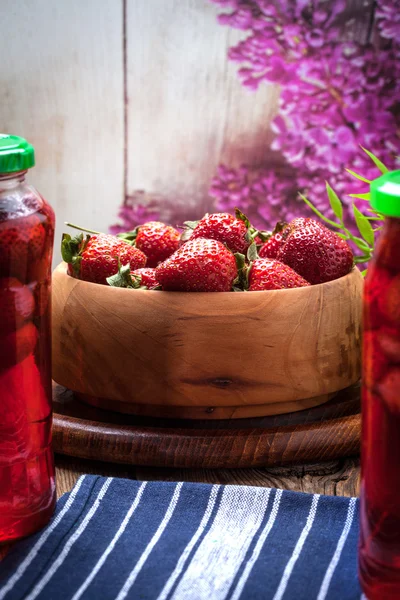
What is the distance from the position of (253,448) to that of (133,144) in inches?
68.5

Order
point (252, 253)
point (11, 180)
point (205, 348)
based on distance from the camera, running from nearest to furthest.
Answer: point (11, 180) → point (205, 348) → point (252, 253)

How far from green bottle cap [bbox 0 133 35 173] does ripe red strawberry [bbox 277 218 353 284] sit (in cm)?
41

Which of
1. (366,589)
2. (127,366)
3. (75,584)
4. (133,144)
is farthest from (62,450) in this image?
(133,144)

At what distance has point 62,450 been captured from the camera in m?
0.88

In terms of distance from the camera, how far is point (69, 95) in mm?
2404

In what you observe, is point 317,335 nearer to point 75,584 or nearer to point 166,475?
point 166,475

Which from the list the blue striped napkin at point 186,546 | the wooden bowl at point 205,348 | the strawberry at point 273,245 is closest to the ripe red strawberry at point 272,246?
the strawberry at point 273,245

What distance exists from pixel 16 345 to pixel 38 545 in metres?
0.18

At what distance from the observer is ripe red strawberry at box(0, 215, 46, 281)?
0.66 m

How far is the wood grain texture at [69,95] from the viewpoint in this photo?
233 centimetres

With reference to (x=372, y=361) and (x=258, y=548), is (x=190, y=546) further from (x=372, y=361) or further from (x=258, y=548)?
(x=372, y=361)

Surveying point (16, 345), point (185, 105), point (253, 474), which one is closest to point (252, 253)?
point (253, 474)

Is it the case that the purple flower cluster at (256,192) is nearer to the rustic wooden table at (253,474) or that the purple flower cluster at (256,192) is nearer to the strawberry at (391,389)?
the rustic wooden table at (253,474)

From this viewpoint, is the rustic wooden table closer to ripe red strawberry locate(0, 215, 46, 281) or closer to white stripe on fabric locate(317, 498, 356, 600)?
white stripe on fabric locate(317, 498, 356, 600)
